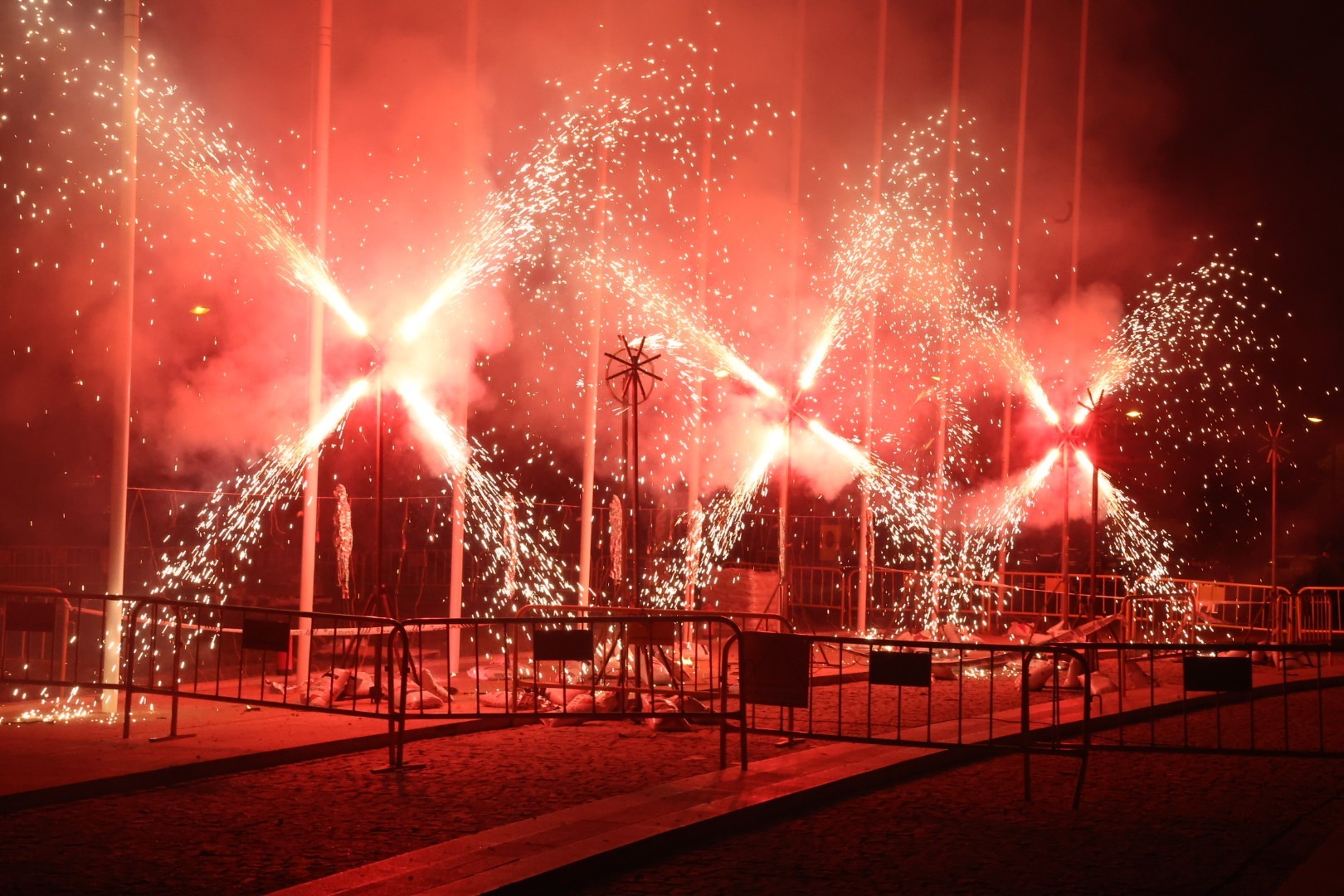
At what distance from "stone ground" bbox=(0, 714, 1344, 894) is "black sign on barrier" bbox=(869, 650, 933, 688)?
2.40ft

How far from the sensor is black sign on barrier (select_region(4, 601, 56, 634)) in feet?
30.8

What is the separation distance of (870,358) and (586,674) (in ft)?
27.0

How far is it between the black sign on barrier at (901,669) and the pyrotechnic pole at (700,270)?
718cm

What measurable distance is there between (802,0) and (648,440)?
7.35 m

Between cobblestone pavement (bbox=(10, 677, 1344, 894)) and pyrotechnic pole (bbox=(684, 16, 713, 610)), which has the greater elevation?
pyrotechnic pole (bbox=(684, 16, 713, 610))

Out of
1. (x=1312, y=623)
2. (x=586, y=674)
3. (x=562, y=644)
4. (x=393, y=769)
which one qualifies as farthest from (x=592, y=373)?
(x=1312, y=623)

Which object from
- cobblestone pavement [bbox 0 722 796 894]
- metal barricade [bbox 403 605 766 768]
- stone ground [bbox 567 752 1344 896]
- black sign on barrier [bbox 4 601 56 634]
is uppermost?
black sign on barrier [bbox 4 601 56 634]

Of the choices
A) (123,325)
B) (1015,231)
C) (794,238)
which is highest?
(1015,231)

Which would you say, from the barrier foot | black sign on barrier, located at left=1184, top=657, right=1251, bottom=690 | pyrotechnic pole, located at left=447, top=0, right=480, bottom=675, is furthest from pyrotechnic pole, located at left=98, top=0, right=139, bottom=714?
black sign on barrier, located at left=1184, top=657, right=1251, bottom=690

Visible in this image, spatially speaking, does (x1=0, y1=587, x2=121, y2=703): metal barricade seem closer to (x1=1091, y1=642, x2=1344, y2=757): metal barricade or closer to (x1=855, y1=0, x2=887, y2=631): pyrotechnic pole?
(x1=1091, y1=642, x2=1344, y2=757): metal barricade

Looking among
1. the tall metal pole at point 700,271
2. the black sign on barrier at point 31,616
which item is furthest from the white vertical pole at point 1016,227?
the black sign on barrier at point 31,616

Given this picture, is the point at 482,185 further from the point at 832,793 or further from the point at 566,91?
the point at 832,793

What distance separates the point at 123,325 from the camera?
966 centimetres

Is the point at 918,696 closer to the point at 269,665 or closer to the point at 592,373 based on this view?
the point at 592,373
